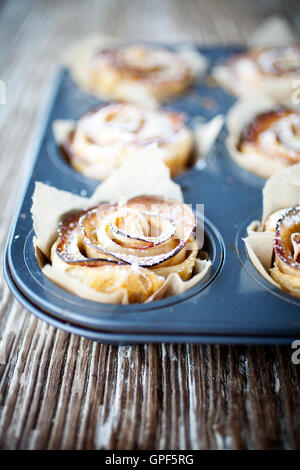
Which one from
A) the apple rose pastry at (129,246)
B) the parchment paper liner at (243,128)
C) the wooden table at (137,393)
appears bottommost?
the wooden table at (137,393)

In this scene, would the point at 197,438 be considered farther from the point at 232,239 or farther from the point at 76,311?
the point at 232,239

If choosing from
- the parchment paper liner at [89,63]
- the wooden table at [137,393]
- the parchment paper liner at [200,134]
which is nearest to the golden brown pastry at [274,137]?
the parchment paper liner at [200,134]

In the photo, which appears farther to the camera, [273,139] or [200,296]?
[273,139]

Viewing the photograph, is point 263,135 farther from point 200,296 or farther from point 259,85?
point 200,296

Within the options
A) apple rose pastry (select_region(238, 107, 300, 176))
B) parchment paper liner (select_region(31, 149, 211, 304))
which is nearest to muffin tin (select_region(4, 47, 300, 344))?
parchment paper liner (select_region(31, 149, 211, 304))

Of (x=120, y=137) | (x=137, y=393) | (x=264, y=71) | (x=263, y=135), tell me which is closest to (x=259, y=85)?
(x=264, y=71)

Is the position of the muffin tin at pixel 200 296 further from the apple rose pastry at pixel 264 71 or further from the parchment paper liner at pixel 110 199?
the apple rose pastry at pixel 264 71
